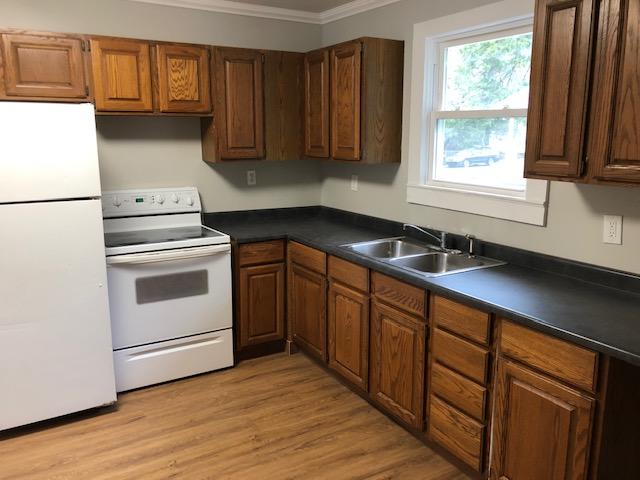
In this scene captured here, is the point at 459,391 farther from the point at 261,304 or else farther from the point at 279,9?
the point at 279,9

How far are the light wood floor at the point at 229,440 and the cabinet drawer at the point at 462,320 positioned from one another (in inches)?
27.7

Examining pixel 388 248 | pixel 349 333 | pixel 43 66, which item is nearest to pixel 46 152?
pixel 43 66

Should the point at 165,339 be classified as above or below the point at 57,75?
below

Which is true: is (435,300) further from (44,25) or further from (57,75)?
(44,25)

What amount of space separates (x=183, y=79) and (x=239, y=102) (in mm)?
388

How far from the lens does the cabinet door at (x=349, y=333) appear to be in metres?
2.86

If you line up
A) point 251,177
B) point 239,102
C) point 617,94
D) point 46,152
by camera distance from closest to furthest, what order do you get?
point 617,94 < point 46,152 < point 239,102 < point 251,177

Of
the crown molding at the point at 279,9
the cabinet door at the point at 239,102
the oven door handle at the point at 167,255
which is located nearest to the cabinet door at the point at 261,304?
the oven door handle at the point at 167,255

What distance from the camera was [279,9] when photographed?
3758mm

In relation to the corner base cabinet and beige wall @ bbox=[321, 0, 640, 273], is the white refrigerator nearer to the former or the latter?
the corner base cabinet

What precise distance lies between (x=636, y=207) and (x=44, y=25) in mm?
3247

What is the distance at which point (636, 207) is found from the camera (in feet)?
6.96

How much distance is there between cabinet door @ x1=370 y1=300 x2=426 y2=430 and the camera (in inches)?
97.7

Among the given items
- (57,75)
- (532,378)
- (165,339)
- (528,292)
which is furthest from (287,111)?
(532,378)
